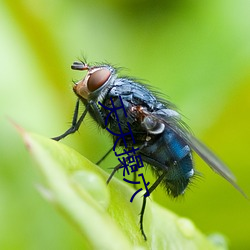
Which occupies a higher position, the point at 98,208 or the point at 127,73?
the point at 98,208

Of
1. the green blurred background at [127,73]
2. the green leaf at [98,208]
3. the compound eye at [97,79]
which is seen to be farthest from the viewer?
the green blurred background at [127,73]

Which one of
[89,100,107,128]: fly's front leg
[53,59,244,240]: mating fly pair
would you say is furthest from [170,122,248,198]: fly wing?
[89,100,107,128]: fly's front leg

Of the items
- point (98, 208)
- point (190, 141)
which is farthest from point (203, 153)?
point (98, 208)

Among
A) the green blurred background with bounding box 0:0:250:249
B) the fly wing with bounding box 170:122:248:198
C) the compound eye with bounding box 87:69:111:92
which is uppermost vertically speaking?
the compound eye with bounding box 87:69:111:92

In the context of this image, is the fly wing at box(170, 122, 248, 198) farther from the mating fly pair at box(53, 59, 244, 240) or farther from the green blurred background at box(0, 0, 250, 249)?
the green blurred background at box(0, 0, 250, 249)

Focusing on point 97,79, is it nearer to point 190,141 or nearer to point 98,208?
point 190,141

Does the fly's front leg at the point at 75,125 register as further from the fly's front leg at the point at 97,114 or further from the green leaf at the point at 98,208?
the green leaf at the point at 98,208

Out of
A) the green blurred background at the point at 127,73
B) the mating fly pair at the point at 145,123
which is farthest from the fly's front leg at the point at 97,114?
the green blurred background at the point at 127,73
